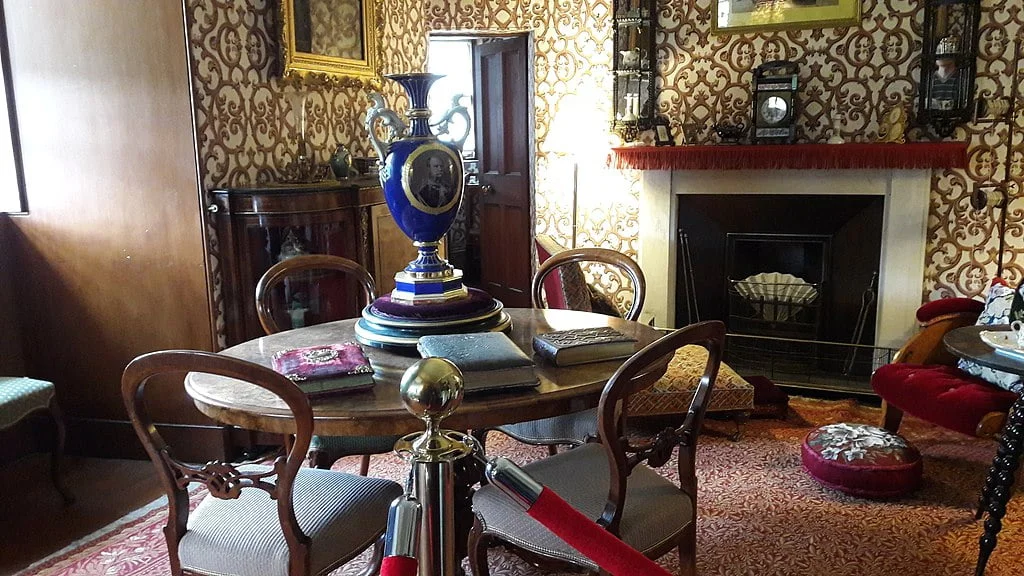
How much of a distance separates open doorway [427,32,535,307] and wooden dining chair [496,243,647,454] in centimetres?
213

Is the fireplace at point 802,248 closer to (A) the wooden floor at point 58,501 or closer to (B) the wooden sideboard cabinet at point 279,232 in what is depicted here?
(B) the wooden sideboard cabinet at point 279,232

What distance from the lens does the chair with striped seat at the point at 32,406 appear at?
2809 mm

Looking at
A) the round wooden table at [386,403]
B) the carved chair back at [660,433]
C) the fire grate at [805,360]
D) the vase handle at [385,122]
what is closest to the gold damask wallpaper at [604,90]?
the fire grate at [805,360]

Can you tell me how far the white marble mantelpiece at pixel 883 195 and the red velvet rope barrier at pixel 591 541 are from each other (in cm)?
399

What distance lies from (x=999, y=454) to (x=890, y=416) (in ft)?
2.90

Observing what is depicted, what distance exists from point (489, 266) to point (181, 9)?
3.14 meters

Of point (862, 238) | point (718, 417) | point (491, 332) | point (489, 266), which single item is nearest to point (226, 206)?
point (491, 332)

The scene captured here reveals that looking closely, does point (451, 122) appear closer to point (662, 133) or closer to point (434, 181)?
point (434, 181)

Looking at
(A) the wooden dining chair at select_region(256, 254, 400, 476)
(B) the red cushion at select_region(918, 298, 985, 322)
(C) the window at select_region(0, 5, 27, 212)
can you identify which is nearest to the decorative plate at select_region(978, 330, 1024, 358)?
(B) the red cushion at select_region(918, 298, 985, 322)

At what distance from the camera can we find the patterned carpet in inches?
97.0

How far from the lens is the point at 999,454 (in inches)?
96.8

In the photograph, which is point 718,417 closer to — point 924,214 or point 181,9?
point 924,214

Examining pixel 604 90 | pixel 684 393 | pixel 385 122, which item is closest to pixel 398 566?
pixel 385 122

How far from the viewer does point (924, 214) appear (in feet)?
13.9
